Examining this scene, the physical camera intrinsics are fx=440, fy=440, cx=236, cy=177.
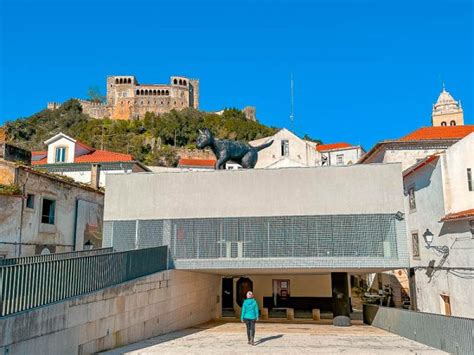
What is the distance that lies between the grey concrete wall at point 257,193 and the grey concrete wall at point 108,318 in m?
2.93

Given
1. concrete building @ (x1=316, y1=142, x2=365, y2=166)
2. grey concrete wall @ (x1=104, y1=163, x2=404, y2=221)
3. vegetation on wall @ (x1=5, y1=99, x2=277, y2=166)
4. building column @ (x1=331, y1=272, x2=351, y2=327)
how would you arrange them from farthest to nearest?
vegetation on wall @ (x1=5, y1=99, x2=277, y2=166) < concrete building @ (x1=316, y1=142, x2=365, y2=166) < building column @ (x1=331, y1=272, x2=351, y2=327) < grey concrete wall @ (x1=104, y1=163, x2=404, y2=221)

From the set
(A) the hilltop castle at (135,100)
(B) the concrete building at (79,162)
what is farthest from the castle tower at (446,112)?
(A) the hilltop castle at (135,100)

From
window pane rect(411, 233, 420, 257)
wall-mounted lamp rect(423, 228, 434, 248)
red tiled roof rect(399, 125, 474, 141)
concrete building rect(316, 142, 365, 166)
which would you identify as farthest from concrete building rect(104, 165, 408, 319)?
concrete building rect(316, 142, 365, 166)

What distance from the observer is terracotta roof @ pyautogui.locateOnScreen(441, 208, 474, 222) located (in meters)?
17.0

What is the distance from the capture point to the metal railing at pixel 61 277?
8.32m

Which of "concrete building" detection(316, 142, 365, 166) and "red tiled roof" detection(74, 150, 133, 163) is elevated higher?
"concrete building" detection(316, 142, 365, 166)

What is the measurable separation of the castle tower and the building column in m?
53.7

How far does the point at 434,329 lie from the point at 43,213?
17.7 m

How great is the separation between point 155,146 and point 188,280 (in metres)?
71.2

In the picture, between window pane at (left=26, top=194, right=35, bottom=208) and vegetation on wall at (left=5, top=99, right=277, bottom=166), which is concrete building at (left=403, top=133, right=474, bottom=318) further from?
vegetation on wall at (left=5, top=99, right=277, bottom=166)

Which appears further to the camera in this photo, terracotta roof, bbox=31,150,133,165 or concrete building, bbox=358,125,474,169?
terracotta roof, bbox=31,150,133,165

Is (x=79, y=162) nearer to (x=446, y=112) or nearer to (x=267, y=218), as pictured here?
(x=267, y=218)

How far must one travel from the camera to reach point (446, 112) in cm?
→ 6788

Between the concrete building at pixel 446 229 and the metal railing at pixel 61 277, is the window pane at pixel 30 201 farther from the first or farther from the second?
the concrete building at pixel 446 229
